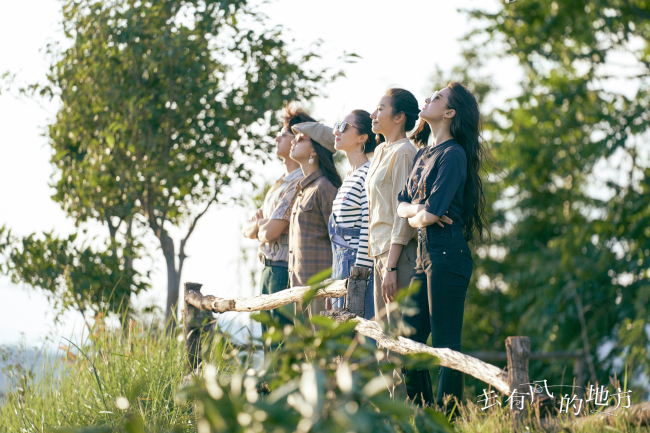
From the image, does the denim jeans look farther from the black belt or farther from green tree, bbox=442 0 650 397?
green tree, bbox=442 0 650 397

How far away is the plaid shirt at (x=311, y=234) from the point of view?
4.04 metres

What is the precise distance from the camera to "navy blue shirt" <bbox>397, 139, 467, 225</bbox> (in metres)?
3.10

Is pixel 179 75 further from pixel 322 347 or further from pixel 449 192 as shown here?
pixel 322 347

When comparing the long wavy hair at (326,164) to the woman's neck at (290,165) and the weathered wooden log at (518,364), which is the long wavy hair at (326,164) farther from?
the weathered wooden log at (518,364)

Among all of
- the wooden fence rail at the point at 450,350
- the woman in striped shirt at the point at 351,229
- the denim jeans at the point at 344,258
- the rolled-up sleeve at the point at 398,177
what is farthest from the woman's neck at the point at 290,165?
the rolled-up sleeve at the point at 398,177

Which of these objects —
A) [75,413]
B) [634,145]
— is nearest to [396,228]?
[75,413]

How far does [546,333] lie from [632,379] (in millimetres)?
3080

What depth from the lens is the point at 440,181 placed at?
10.3 feet

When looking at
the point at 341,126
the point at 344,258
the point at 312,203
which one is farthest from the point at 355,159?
the point at 344,258

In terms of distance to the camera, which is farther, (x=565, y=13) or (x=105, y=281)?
(x=565, y=13)

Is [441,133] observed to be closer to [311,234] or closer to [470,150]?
[470,150]

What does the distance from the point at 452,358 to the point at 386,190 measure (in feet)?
4.56

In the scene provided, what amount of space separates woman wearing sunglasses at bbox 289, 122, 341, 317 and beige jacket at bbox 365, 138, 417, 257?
54cm

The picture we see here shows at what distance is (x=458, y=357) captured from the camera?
2.30 meters
